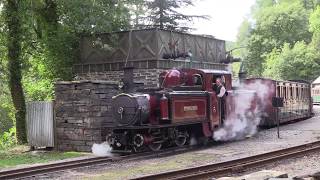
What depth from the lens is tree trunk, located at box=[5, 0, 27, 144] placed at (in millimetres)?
19062

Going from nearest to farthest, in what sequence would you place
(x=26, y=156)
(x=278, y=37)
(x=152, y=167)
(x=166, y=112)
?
1. (x=152, y=167)
2. (x=166, y=112)
3. (x=26, y=156)
4. (x=278, y=37)

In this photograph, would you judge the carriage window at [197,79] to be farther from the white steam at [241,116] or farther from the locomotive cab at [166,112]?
the white steam at [241,116]

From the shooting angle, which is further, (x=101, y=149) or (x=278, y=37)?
(x=278, y=37)

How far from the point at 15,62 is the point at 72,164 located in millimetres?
8366

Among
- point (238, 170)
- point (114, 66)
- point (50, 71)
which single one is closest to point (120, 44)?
point (114, 66)

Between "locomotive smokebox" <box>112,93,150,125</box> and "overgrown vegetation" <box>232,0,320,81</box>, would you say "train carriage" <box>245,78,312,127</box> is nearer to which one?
"locomotive smokebox" <box>112,93,150,125</box>

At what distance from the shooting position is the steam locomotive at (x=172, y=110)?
559 inches

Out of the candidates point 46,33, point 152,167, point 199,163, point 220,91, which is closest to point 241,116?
point 220,91

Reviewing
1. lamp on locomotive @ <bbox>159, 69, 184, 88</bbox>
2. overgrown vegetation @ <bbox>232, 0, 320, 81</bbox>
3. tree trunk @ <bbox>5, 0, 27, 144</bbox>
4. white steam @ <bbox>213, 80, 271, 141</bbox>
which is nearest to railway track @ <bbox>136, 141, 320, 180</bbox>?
white steam @ <bbox>213, 80, 271, 141</bbox>

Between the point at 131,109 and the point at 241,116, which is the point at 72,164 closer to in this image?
the point at 131,109

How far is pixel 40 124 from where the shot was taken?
1683 centimetres

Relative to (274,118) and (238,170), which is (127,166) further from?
(274,118)

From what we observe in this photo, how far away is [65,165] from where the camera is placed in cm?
1238

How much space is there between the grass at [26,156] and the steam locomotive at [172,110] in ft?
5.63
